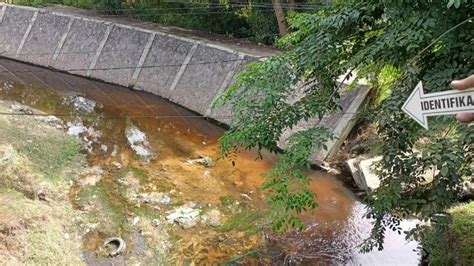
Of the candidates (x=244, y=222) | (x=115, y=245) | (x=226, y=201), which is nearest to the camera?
(x=115, y=245)

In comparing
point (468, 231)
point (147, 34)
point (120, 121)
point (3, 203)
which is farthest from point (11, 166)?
point (147, 34)

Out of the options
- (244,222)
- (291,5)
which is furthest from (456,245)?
(291,5)

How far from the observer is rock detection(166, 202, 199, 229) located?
8594 millimetres

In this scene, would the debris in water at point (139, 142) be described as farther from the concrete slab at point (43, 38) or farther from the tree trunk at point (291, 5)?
the concrete slab at point (43, 38)

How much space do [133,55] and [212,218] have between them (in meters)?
10.3

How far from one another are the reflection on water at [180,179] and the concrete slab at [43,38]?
318cm

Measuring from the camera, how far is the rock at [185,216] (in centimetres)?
859

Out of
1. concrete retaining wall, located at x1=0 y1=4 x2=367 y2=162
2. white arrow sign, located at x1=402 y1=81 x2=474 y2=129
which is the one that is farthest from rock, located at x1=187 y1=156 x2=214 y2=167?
white arrow sign, located at x1=402 y1=81 x2=474 y2=129

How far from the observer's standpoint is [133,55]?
17.2m

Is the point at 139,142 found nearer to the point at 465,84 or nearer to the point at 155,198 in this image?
the point at 155,198

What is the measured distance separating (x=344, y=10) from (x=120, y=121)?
10.9 m

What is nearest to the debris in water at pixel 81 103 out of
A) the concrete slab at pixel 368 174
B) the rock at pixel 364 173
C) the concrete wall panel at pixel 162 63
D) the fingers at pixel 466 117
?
the concrete wall panel at pixel 162 63

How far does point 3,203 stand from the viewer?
24.8 feet

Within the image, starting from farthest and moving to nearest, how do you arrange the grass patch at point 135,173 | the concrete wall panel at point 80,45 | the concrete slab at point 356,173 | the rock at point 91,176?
the concrete wall panel at point 80,45
the grass patch at point 135,173
the rock at point 91,176
the concrete slab at point 356,173
